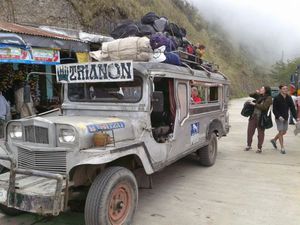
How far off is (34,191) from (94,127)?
0.98 m

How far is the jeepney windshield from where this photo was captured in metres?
5.29

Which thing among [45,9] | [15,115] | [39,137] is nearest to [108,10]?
[45,9]

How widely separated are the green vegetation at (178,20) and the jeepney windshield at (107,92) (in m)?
11.5

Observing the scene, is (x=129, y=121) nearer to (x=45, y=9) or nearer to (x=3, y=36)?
(x=3, y=36)

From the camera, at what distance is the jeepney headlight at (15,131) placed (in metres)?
4.72

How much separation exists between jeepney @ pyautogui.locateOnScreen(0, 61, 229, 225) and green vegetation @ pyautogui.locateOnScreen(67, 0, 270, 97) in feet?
37.5

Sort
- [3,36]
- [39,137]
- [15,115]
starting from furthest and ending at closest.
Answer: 1. [15,115]
2. [3,36]
3. [39,137]

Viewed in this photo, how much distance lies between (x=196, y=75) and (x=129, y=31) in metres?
1.50

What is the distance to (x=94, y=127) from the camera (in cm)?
446

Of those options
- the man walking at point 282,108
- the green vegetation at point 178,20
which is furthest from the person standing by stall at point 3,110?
the green vegetation at point 178,20

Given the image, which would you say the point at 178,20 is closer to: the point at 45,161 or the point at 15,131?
the point at 15,131

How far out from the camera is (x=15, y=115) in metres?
11.0

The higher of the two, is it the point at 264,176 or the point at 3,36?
the point at 3,36

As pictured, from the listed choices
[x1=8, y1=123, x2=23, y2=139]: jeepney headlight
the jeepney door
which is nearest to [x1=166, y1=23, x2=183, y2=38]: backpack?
the jeepney door
